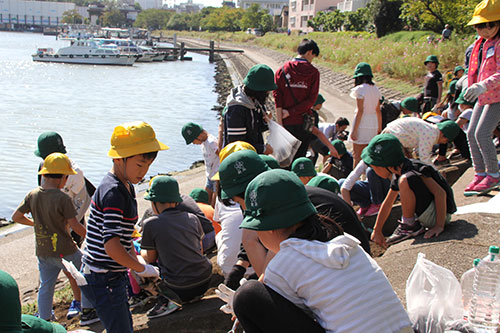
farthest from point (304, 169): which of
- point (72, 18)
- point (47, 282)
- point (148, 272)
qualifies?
point (72, 18)

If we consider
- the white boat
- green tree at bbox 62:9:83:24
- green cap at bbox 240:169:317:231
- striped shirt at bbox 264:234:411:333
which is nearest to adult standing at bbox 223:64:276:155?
green cap at bbox 240:169:317:231

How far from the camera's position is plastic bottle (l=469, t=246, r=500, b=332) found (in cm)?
285

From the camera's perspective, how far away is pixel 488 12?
487cm

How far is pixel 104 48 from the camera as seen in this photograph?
5484cm

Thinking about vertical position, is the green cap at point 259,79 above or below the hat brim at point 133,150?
above

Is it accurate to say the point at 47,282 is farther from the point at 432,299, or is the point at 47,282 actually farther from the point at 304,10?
the point at 304,10

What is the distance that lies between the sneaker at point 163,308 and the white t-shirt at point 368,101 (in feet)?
12.7

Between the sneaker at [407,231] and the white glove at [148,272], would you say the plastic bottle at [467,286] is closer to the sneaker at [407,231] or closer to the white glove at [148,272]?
the sneaker at [407,231]

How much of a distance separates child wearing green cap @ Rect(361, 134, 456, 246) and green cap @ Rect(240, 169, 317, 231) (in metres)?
2.22

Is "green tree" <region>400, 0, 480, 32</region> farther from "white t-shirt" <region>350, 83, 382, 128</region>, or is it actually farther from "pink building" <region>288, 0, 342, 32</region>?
"pink building" <region>288, 0, 342, 32</region>

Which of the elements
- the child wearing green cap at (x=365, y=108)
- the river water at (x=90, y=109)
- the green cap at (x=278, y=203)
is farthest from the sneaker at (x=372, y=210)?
the river water at (x=90, y=109)

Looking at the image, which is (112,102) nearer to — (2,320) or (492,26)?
(492,26)

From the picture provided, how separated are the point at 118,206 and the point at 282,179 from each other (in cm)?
136

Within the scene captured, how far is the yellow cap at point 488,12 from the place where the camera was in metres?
4.82
